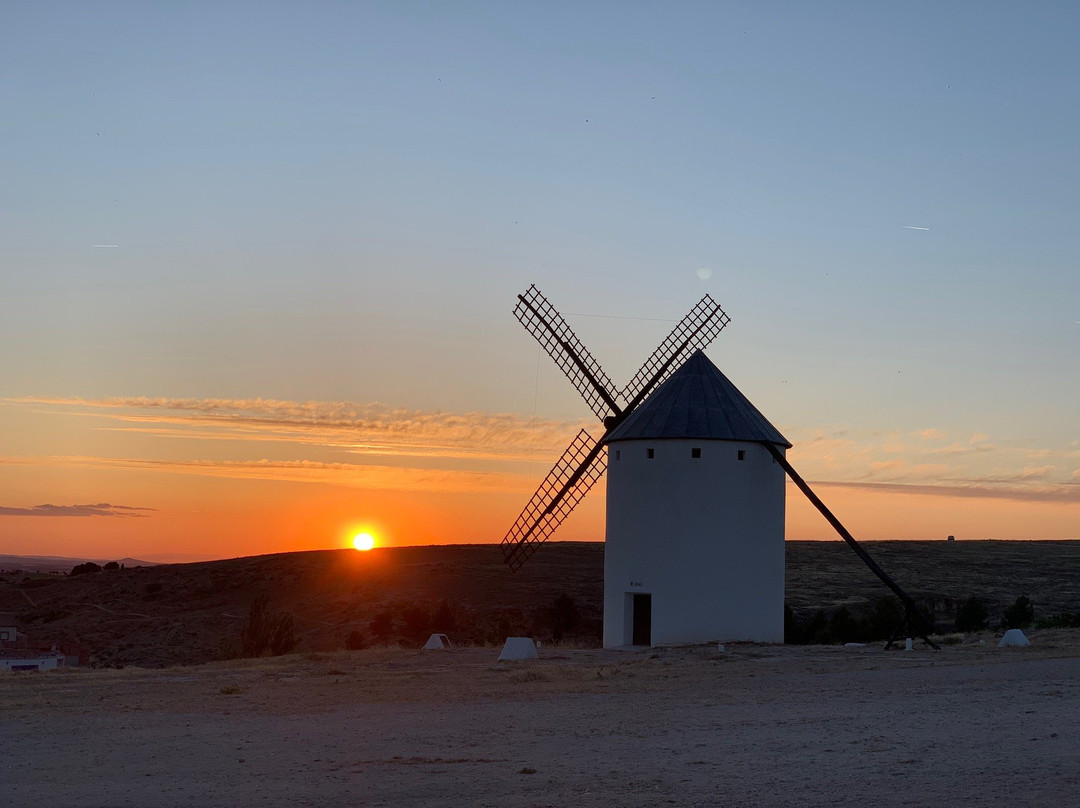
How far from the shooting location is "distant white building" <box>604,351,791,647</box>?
28.3 m

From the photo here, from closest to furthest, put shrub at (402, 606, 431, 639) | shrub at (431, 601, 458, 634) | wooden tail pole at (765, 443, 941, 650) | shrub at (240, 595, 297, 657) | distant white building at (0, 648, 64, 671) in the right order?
wooden tail pole at (765, 443, 941, 650) → distant white building at (0, 648, 64, 671) → shrub at (240, 595, 297, 657) → shrub at (402, 606, 431, 639) → shrub at (431, 601, 458, 634)

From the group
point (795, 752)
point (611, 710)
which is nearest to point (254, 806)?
point (795, 752)

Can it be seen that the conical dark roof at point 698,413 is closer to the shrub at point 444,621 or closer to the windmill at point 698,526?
the windmill at point 698,526

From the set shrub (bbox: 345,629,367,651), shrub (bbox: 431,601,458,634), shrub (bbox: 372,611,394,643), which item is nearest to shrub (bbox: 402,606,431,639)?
shrub (bbox: 431,601,458,634)

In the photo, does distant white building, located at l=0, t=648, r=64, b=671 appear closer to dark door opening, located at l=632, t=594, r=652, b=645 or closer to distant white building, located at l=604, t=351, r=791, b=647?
dark door opening, located at l=632, t=594, r=652, b=645

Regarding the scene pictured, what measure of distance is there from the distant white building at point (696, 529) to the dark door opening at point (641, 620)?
0.02 m

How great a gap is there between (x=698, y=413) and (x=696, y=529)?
2.96 m

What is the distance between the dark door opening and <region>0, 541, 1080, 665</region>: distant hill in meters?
13.2

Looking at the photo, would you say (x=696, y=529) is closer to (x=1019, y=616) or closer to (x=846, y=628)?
(x=846, y=628)

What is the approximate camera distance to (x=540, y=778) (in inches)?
446

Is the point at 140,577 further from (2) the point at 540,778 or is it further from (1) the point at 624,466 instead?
(2) the point at 540,778

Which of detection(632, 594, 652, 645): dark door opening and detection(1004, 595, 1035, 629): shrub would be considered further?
detection(1004, 595, 1035, 629): shrub

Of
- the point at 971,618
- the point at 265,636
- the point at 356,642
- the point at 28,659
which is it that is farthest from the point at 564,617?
the point at 28,659

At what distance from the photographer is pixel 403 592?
58.7m
